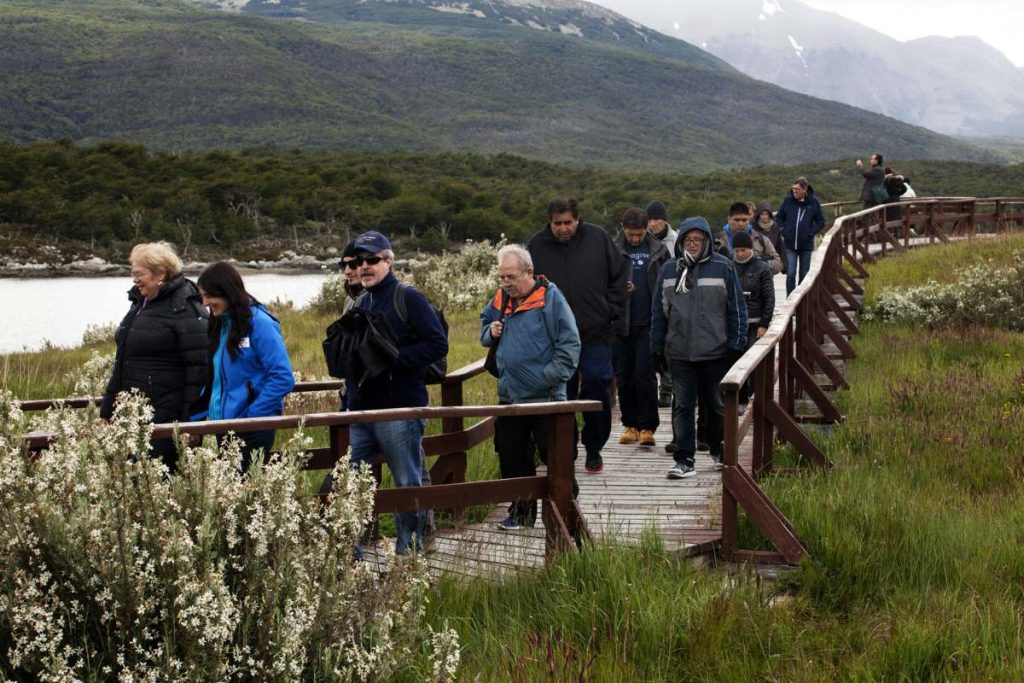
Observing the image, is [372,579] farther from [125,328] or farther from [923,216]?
[923,216]

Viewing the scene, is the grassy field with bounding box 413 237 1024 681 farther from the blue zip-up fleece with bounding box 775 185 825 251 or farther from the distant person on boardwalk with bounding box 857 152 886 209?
the distant person on boardwalk with bounding box 857 152 886 209

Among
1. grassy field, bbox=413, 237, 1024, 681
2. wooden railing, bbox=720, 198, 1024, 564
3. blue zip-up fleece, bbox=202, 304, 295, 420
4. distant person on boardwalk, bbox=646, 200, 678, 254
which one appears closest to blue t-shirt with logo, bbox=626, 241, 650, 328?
distant person on boardwalk, bbox=646, 200, 678, 254

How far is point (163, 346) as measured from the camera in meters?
6.41

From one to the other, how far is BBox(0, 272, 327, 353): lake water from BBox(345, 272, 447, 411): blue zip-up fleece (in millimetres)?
21870

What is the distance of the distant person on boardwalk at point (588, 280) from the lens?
8.02 metres

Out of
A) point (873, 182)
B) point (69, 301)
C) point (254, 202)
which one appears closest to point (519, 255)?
point (873, 182)

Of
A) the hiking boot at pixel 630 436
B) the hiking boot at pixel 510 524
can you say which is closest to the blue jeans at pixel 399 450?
the hiking boot at pixel 510 524

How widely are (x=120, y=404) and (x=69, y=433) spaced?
0.18 meters

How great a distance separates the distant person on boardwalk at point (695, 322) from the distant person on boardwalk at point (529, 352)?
4.78 feet

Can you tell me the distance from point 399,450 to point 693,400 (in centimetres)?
289

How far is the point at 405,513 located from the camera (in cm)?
604

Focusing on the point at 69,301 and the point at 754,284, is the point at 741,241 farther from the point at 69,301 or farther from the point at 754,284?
the point at 69,301

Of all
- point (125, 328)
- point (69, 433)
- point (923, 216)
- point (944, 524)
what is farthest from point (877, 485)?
point (923, 216)

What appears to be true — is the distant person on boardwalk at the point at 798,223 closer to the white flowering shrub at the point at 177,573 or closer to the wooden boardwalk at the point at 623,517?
the wooden boardwalk at the point at 623,517
